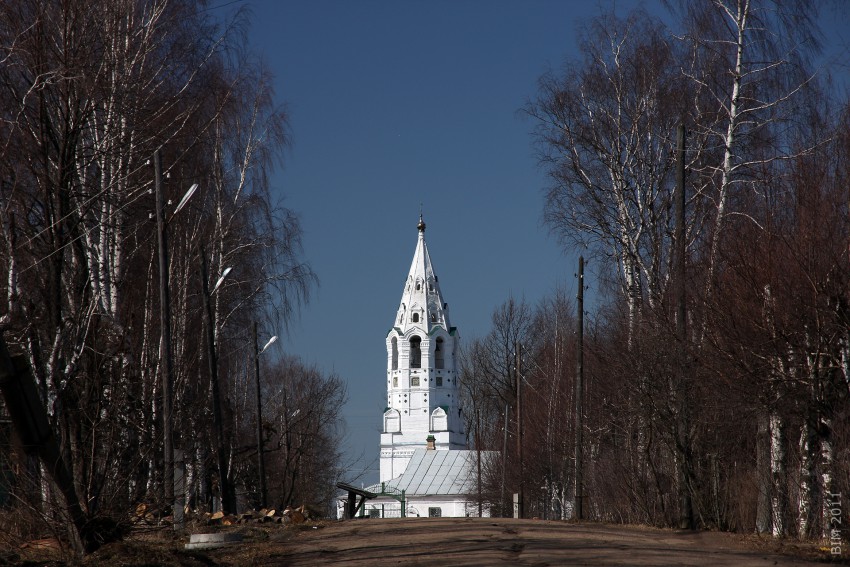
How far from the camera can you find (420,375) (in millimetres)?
91500

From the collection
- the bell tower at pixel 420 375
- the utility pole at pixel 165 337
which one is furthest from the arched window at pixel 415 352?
the utility pole at pixel 165 337

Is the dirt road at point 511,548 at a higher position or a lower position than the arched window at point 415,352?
lower

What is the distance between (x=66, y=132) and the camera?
1362cm

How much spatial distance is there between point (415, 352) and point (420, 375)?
2188 mm

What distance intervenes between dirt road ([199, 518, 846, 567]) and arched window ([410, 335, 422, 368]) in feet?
235

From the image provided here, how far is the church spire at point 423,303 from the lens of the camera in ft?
288

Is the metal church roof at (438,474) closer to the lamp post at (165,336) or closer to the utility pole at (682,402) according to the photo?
the utility pole at (682,402)

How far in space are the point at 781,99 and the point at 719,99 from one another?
124 centimetres

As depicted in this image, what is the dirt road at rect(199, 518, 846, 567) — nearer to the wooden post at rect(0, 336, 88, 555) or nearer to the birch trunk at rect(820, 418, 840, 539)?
the birch trunk at rect(820, 418, 840, 539)

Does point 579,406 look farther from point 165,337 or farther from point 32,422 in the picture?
point 32,422

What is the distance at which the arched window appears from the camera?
293ft

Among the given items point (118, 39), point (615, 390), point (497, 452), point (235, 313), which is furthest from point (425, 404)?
point (118, 39)

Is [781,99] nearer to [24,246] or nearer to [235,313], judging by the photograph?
[24,246]

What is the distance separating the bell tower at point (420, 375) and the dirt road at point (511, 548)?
6983 cm
